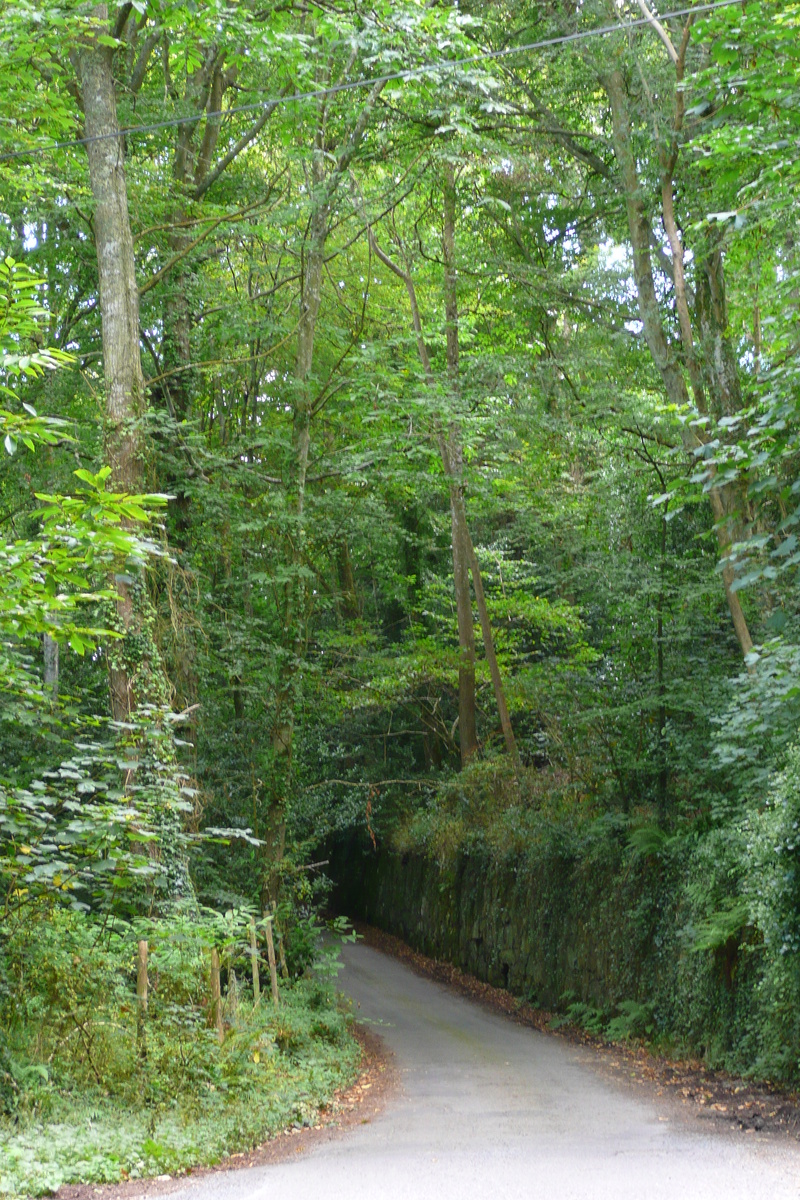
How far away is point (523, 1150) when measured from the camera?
6.62 metres

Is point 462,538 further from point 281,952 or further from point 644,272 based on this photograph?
point 281,952

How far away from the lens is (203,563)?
47.1ft

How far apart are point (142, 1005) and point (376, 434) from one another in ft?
36.2

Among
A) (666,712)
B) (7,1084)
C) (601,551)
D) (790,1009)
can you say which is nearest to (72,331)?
(601,551)

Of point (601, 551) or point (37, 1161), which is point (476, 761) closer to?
point (601, 551)

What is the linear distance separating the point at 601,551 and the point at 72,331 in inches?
354

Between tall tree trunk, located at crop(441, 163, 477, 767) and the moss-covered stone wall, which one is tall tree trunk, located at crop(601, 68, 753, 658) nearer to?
the moss-covered stone wall

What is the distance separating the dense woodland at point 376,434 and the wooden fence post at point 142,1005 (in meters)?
0.28

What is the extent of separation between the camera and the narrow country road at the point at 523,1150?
5520mm

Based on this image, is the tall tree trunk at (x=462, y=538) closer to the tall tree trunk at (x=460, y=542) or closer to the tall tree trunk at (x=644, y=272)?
the tall tree trunk at (x=460, y=542)

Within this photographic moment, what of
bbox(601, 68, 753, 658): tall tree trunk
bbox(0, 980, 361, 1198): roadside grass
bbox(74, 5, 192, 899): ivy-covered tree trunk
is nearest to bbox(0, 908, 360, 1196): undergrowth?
bbox(0, 980, 361, 1198): roadside grass

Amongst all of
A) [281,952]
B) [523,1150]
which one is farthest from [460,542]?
[523,1150]

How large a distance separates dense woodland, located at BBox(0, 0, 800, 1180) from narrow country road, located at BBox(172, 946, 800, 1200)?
1527mm

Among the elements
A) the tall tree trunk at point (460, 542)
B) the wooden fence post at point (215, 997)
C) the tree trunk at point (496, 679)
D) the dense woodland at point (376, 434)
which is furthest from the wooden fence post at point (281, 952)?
the tall tree trunk at point (460, 542)
